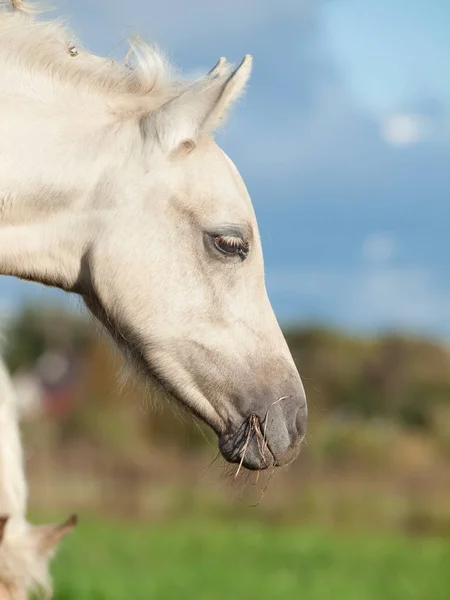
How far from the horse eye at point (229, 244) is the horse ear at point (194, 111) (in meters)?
0.33

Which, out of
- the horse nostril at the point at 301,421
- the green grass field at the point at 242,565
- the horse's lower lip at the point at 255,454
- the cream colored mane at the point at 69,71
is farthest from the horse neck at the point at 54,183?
the green grass field at the point at 242,565

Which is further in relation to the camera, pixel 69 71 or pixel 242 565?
pixel 242 565

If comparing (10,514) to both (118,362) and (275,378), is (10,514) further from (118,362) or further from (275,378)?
(275,378)

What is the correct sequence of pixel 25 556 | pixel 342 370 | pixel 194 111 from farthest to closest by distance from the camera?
1. pixel 342 370
2. pixel 25 556
3. pixel 194 111

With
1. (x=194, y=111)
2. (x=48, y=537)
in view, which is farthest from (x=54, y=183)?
(x=48, y=537)

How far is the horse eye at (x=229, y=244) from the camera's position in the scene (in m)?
3.84

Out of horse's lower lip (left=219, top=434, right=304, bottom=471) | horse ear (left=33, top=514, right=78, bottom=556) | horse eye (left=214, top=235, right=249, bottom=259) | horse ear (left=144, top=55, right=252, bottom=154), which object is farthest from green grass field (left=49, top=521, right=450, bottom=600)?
horse ear (left=144, top=55, right=252, bottom=154)

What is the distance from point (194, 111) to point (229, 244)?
1.56 feet

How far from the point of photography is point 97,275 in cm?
383

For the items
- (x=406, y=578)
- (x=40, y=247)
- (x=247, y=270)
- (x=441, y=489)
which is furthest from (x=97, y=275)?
(x=441, y=489)

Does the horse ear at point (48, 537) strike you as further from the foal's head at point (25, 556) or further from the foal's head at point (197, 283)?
the foal's head at point (197, 283)

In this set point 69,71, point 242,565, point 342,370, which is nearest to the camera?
point 69,71

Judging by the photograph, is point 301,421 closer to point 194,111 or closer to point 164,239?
point 164,239

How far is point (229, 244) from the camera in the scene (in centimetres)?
385
